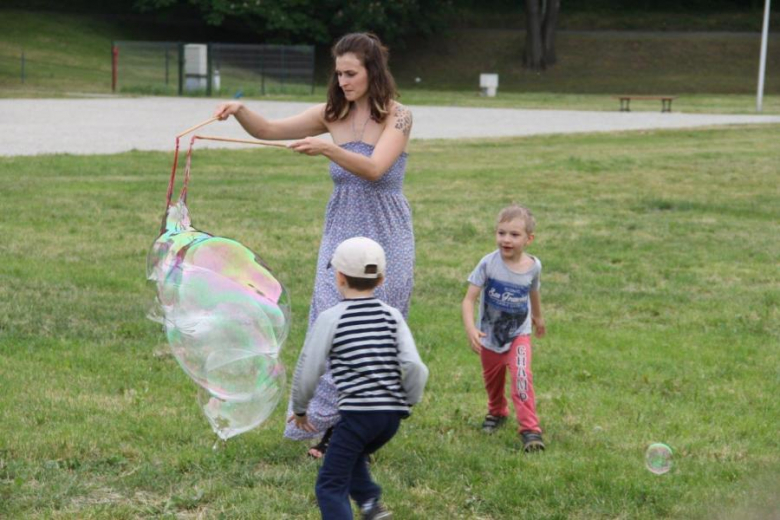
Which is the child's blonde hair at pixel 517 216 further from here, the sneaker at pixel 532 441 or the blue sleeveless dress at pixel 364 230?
the sneaker at pixel 532 441

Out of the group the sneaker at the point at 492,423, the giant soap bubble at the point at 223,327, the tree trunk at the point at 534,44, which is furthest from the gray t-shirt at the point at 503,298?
the tree trunk at the point at 534,44

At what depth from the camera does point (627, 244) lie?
37.8ft

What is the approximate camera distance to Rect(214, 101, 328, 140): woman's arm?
545 centimetres

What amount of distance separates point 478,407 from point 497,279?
87 centimetres

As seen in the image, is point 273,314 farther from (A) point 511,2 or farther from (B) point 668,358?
(A) point 511,2

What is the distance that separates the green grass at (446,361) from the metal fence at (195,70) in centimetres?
2406

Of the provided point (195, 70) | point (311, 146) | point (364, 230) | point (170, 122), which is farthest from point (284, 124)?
point (195, 70)

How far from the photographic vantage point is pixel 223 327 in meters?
4.96

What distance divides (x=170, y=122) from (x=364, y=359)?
21540mm

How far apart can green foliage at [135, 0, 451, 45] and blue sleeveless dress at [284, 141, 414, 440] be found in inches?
1950

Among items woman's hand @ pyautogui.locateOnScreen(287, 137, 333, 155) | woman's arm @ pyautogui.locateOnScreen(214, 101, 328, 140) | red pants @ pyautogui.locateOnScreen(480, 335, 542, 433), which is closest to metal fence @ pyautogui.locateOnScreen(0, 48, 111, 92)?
woman's arm @ pyautogui.locateOnScreen(214, 101, 328, 140)

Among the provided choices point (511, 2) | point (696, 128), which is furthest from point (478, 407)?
point (511, 2)

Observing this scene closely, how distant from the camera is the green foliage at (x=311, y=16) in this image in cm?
5431

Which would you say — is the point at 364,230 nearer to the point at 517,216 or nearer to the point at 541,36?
the point at 517,216
